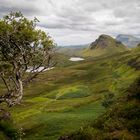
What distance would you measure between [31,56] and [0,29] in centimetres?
457

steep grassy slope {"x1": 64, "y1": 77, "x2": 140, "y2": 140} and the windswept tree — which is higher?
the windswept tree

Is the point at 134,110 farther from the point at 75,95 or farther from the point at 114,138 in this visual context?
the point at 75,95

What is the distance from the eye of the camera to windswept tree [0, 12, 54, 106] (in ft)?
127

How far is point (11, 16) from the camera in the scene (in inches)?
1569

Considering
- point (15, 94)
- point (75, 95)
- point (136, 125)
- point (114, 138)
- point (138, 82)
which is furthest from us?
point (75, 95)

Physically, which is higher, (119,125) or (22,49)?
(22,49)

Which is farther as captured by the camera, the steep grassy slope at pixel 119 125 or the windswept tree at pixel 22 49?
the windswept tree at pixel 22 49

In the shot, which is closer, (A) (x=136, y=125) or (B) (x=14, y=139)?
(A) (x=136, y=125)

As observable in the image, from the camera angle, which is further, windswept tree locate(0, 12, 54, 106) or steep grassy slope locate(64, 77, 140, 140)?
windswept tree locate(0, 12, 54, 106)

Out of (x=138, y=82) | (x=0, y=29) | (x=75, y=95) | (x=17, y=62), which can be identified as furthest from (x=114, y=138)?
(x=75, y=95)

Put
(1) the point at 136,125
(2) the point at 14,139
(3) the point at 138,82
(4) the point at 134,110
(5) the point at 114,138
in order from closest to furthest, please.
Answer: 1. (5) the point at 114,138
2. (1) the point at 136,125
3. (4) the point at 134,110
4. (3) the point at 138,82
5. (2) the point at 14,139

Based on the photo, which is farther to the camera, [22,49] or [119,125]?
[22,49]

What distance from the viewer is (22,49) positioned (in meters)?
40.6

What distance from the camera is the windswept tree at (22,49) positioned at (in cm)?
3856
